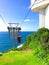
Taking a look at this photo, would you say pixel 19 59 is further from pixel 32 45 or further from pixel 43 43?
pixel 32 45

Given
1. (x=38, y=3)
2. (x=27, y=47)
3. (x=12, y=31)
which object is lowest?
(x=27, y=47)

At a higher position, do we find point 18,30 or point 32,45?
point 18,30

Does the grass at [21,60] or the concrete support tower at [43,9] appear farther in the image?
the concrete support tower at [43,9]

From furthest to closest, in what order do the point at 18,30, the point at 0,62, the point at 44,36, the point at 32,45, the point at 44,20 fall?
the point at 44,20, the point at 32,45, the point at 44,36, the point at 18,30, the point at 0,62

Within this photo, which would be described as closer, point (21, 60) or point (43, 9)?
point (21, 60)

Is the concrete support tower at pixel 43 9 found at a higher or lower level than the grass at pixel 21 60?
higher

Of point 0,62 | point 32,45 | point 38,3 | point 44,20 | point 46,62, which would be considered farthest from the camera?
point 44,20

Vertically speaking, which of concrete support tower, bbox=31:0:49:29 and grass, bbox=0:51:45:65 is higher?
concrete support tower, bbox=31:0:49:29

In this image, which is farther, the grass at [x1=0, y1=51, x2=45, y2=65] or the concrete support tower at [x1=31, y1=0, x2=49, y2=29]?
the concrete support tower at [x1=31, y1=0, x2=49, y2=29]

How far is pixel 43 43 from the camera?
Result: 61.4 ft

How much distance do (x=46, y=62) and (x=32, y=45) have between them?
6.04 meters

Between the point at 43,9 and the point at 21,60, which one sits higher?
the point at 43,9

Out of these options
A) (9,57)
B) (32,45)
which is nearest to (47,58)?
(9,57)

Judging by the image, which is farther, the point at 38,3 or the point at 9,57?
the point at 38,3
